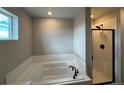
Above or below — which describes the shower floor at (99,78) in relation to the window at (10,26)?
below

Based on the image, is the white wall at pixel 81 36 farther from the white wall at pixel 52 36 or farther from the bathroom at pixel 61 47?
the white wall at pixel 52 36

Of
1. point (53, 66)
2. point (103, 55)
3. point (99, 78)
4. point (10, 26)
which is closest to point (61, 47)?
point (53, 66)

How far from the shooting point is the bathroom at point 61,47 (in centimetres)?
238

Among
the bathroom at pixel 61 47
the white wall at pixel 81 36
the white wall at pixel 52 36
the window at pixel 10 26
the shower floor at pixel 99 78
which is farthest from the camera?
the white wall at pixel 52 36

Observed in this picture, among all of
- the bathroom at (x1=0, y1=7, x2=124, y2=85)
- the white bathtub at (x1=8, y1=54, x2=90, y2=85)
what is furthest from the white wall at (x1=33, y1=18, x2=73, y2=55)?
the white bathtub at (x1=8, y1=54, x2=90, y2=85)

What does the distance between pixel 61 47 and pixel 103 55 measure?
1.52 meters

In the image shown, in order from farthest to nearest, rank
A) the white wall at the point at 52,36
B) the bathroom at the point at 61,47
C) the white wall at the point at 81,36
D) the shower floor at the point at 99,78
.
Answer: the white wall at the point at 52,36, the shower floor at the point at 99,78, the white wall at the point at 81,36, the bathroom at the point at 61,47

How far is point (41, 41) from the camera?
4.18 meters

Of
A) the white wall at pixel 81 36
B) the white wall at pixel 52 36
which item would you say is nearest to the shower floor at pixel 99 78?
the white wall at pixel 81 36

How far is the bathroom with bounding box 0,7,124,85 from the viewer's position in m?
2.38

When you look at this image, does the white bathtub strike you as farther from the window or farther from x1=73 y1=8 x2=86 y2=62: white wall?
the window

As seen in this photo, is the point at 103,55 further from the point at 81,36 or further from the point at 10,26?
the point at 10,26

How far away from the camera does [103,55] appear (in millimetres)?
3666
